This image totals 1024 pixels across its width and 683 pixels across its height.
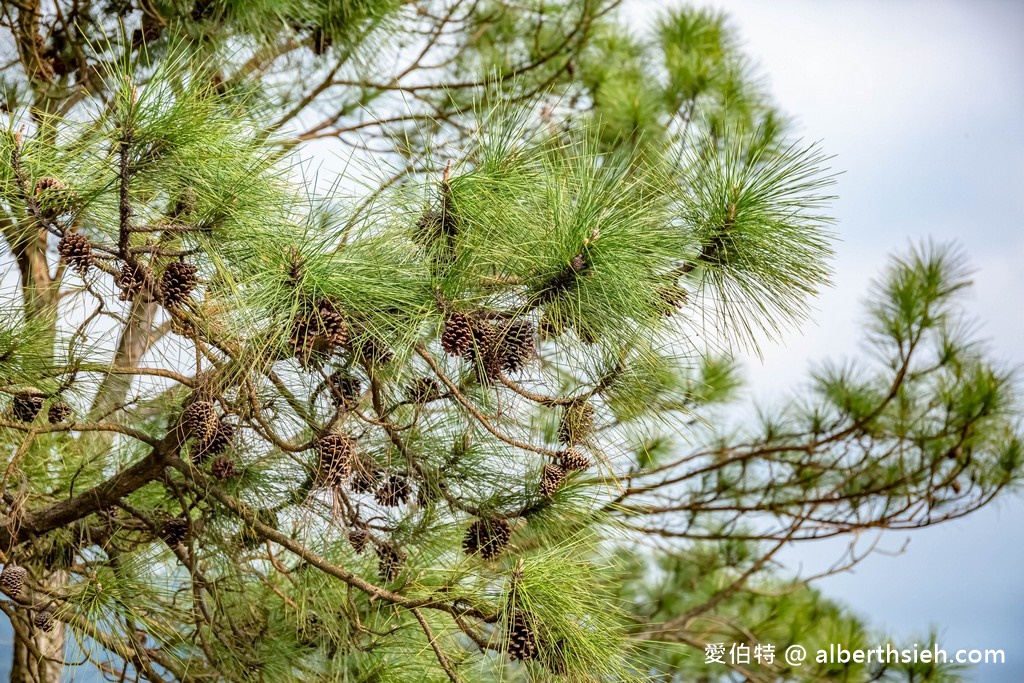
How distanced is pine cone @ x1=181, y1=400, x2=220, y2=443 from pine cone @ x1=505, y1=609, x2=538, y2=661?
28 cm

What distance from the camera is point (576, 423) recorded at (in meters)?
0.82

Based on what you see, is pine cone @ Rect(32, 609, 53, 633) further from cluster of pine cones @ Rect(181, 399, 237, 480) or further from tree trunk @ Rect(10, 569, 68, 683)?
cluster of pine cones @ Rect(181, 399, 237, 480)

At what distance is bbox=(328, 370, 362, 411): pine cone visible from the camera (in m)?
0.84

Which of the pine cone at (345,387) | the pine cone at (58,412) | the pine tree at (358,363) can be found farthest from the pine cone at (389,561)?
the pine cone at (58,412)

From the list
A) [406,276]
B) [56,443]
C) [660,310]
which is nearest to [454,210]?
[406,276]

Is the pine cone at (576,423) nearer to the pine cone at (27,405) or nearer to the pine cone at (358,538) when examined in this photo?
the pine cone at (358,538)

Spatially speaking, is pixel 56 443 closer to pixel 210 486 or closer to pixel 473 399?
pixel 210 486

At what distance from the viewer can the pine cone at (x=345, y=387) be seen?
84cm

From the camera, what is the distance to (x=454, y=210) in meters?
0.81

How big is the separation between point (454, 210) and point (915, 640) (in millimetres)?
1562

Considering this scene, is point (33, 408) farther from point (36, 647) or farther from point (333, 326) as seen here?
point (333, 326)

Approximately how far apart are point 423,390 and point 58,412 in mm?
370

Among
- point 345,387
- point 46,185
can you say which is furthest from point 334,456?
point 46,185

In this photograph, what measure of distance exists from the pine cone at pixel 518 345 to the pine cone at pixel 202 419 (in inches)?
9.8
